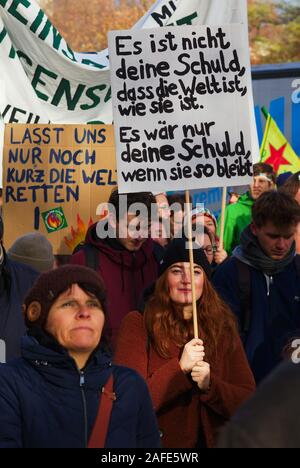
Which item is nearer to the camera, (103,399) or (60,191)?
(103,399)

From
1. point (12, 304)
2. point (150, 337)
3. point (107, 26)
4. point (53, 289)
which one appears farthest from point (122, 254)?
point (107, 26)

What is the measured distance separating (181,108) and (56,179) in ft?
8.76

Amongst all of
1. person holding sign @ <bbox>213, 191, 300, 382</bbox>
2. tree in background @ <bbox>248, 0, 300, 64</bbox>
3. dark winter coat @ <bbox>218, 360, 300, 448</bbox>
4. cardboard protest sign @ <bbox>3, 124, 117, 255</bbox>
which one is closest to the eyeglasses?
cardboard protest sign @ <bbox>3, 124, 117, 255</bbox>

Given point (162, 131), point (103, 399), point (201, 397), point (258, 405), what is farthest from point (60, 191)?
point (258, 405)

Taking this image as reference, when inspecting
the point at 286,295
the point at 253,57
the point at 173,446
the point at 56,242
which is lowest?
the point at 173,446

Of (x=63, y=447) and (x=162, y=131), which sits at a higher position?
(x=162, y=131)

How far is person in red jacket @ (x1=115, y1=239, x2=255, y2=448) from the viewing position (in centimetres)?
473

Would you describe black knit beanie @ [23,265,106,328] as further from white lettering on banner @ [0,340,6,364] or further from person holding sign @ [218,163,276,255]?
person holding sign @ [218,163,276,255]

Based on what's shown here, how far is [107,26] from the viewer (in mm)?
40750

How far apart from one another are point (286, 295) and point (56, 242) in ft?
8.78

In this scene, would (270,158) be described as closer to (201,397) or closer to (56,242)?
(56,242)

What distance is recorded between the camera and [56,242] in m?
8.13

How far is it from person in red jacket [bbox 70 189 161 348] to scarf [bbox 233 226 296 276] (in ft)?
1.97

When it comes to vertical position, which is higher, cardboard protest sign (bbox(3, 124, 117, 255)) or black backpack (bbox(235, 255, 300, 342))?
cardboard protest sign (bbox(3, 124, 117, 255))
